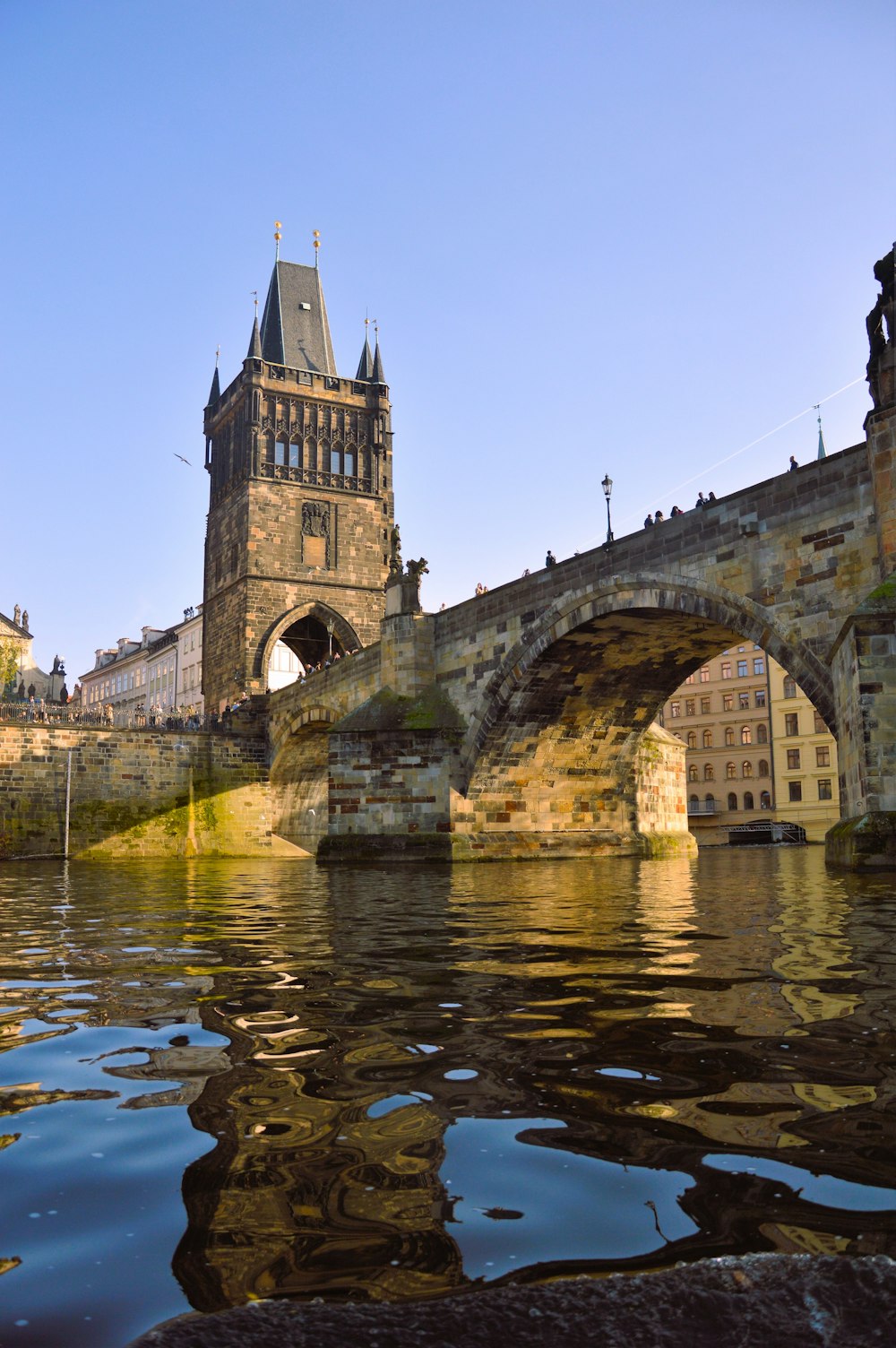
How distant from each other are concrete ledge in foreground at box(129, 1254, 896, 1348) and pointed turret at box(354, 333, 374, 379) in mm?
47502

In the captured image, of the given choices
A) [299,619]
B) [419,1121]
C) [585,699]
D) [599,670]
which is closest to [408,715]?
[585,699]

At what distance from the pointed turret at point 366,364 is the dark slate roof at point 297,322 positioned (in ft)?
4.08

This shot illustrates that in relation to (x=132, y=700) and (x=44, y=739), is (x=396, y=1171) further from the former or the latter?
(x=132, y=700)

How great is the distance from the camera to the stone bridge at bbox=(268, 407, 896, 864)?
1529 cm

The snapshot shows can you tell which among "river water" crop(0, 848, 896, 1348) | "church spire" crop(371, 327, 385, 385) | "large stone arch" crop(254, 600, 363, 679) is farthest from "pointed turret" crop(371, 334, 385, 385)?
"river water" crop(0, 848, 896, 1348)

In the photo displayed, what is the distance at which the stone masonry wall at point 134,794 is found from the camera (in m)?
32.9

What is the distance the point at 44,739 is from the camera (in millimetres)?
33594

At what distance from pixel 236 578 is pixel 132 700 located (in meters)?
29.4

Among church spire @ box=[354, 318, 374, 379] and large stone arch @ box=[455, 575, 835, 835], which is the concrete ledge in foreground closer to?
large stone arch @ box=[455, 575, 835, 835]

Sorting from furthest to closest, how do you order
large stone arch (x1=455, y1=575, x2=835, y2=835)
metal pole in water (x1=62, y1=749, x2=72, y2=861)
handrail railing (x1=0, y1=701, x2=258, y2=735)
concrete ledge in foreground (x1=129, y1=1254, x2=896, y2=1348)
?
handrail railing (x1=0, y1=701, x2=258, y2=735), metal pole in water (x1=62, y1=749, x2=72, y2=861), large stone arch (x1=455, y1=575, x2=835, y2=835), concrete ledge in foreground (x1=129, y1=1254, x2=896, y2=1348)

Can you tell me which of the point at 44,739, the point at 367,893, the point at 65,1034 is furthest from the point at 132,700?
the point at 65,1034

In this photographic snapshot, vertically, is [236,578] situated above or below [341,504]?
below

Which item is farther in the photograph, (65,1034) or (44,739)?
(44,739)

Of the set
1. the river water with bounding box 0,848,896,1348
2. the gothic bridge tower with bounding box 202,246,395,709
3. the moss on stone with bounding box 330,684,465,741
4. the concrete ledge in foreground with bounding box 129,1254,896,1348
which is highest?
the gothic bridge tower with bounding box 202,246,395,709
